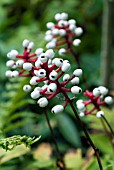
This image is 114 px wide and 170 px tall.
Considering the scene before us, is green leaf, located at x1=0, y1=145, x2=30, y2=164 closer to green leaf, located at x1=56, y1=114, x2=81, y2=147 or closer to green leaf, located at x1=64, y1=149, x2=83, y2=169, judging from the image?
green leaf, located at x1=64, y1=149, x2=83, y2=169

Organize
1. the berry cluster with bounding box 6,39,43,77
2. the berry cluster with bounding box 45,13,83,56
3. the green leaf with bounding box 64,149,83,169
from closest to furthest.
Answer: the berry cluster with bounding box 6,39,43,77 < the berry cluster with bounding box 45,13,83,56 < the green leaf with bounding box 64,149,83,169

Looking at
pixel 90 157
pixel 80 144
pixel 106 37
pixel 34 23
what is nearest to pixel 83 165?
pixel 90 157

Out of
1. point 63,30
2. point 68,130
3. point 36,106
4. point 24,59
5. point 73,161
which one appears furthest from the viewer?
point 36,106

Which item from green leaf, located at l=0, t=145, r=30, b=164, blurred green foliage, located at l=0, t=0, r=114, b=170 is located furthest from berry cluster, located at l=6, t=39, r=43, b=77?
green leaf, located at l=0, t=145, r=30, b=164

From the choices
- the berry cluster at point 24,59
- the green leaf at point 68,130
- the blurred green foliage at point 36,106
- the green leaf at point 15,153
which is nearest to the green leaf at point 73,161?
the blurred green foliage at point 36,106

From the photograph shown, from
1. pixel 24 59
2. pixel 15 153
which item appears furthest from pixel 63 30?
pixel 15 153

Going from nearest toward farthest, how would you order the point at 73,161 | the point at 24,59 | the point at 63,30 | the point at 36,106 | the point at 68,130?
the point at 24,59 → the point at 63,30 → the point at 73,161 → the point at 68,130 → the point at 36,106

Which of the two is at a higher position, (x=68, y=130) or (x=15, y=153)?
(x=68, y=130)

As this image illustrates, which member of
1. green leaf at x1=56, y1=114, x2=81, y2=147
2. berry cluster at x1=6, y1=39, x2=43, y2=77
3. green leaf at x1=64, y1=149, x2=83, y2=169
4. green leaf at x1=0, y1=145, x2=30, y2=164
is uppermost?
green leaf at x1=56, y1=114, x2=81, y2=147

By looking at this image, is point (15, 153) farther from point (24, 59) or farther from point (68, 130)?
point (68, 130)
